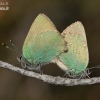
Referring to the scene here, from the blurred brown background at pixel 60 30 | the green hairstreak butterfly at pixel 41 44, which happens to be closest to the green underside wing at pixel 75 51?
the green hairstreak butterfly at pixel 41 44

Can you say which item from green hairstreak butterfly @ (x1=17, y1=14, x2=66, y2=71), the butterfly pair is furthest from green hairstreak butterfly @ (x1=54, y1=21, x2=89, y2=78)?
green hairstreak butterfly @ (x1=17, y1=14, x2=66, y2=71)

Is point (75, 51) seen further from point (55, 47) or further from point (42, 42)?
point (42, 42)

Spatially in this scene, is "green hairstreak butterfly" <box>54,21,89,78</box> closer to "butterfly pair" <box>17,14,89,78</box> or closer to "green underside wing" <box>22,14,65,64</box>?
"butterfly pair" <box>17,14,89,78</box>

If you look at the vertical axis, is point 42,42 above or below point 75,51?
above

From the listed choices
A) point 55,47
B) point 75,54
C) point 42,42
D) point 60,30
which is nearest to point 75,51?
point 75,54

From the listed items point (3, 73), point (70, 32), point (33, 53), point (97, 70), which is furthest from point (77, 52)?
point (3, 73)

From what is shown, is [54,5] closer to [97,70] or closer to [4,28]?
[4,28]

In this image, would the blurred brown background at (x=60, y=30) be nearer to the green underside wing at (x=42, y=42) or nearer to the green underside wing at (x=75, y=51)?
the green underside wing at (x=75, y=51)
